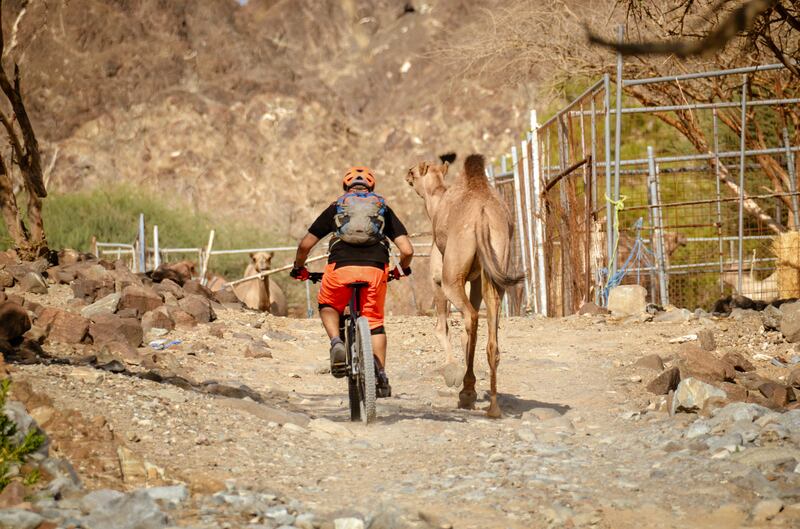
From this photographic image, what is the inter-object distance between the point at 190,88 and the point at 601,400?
51023mm

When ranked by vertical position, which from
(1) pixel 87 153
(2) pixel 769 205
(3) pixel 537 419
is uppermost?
(1) pixel 87 153

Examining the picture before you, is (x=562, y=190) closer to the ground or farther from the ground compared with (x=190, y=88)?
closer to the ground

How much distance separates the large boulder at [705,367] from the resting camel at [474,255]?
5.81ft

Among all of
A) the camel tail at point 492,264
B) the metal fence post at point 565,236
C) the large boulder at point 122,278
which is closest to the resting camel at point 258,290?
the large boulder at point 122,278

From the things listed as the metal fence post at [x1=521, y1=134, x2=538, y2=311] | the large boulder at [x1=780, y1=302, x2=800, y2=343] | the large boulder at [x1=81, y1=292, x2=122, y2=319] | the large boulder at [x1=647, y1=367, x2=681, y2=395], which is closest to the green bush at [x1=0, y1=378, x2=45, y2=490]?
the large boulder at [x1=647, y1=367, x2=681, y2=395]

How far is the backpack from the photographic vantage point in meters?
8.15

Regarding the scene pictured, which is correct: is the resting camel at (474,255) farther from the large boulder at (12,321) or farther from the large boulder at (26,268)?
the large boulder at (26,268)

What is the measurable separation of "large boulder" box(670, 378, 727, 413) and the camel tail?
149 centimetres

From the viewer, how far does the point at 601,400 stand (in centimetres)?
952

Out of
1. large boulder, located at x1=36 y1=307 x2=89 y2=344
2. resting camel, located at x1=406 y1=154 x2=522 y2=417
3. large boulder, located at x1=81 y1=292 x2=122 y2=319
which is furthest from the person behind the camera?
large boulder, located at x1=81 y1=292 x2=122 y2=319

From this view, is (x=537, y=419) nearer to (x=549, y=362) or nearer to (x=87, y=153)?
(x=549, y=362)

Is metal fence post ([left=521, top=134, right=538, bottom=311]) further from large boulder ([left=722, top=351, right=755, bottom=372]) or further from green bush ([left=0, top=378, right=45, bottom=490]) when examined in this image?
green bush ([left=0, top=378, right=45, bottom=490])

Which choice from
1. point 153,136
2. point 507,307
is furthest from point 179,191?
point 507,307

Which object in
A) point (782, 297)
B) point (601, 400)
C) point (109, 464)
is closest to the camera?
point (109, 464)
